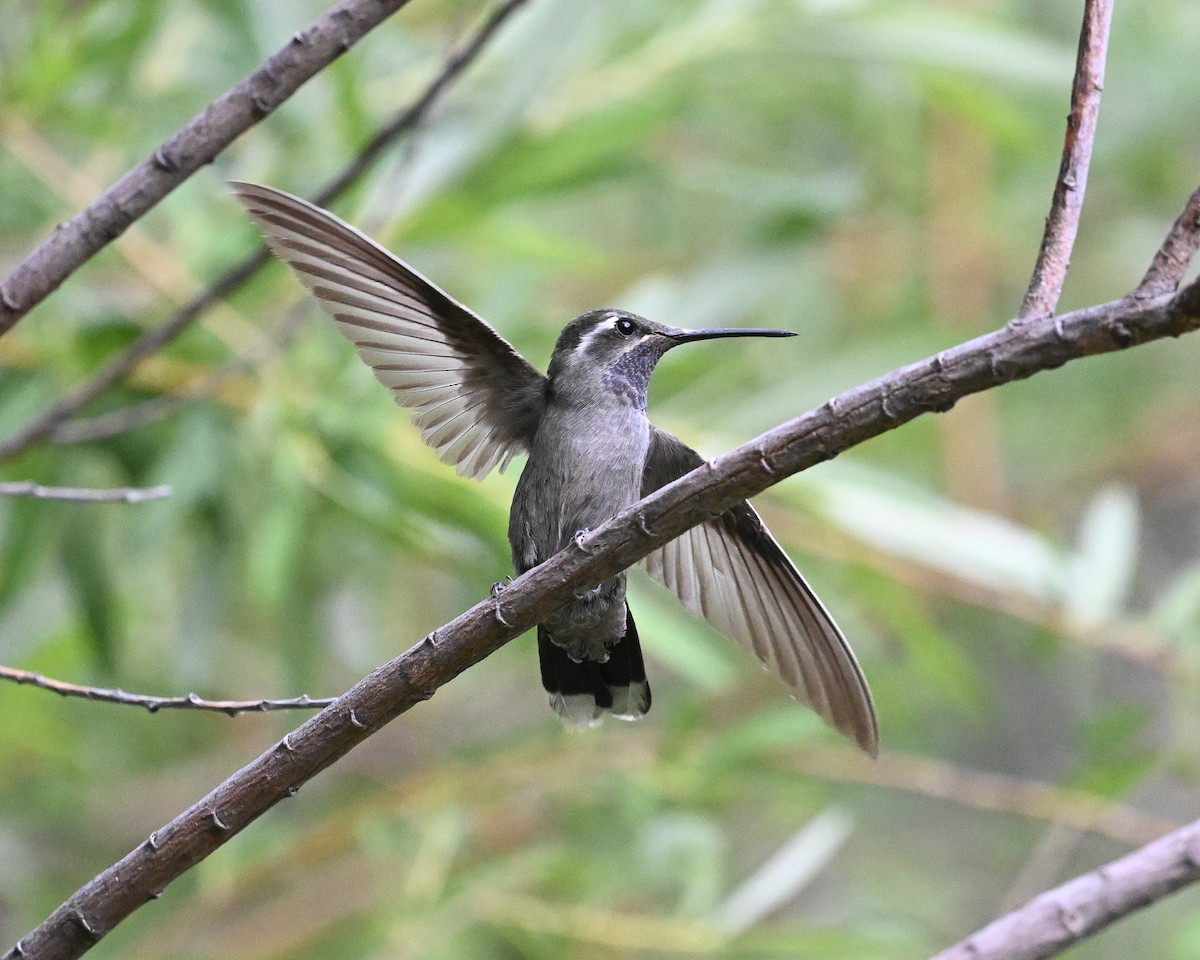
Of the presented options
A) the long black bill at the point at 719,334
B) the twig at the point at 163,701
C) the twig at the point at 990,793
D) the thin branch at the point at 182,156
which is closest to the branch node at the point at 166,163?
the thin branch at the point at 182,156

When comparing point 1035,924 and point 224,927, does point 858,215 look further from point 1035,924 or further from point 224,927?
point 1035,924

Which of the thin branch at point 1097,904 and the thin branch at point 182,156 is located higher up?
the thin branch at point 182,156

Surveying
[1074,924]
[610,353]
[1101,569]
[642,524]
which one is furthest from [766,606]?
[1101,569]

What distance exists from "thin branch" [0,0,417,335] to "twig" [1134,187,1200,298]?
87 cm

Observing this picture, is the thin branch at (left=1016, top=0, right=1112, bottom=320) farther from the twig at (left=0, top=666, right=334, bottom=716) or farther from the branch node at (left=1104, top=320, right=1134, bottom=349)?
the twig at (left=0, top=666, right=334, bottom=716)

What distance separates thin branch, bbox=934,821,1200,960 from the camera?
64.2 inches

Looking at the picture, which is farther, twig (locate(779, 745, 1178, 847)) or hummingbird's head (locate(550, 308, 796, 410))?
twig (locate(779, 745, 1178, 847))

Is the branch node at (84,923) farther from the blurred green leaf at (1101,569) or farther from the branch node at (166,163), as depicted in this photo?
the blurred green leaf at (1101,569)

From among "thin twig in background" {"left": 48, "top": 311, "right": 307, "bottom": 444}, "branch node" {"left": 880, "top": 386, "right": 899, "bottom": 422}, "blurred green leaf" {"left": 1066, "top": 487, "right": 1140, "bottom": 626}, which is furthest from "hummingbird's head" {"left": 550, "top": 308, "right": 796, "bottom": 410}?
"blurred green leaf" {"left": 1066, "top": 487, "right": 1140, "bottom": 626}

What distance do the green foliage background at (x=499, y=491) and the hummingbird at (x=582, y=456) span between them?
37cm

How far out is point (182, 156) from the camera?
5.09 feet

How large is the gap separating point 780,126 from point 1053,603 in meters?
2.35

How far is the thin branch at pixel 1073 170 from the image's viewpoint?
3.93 feet

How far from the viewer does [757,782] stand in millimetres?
3566
